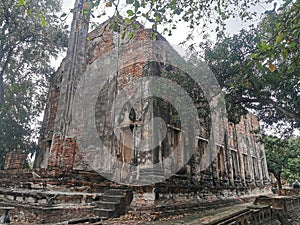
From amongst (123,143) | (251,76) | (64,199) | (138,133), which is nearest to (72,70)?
(123,143)

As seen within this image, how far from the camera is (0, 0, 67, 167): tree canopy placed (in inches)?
453

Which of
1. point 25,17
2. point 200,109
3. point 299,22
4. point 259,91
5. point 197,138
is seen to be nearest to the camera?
point 299,22

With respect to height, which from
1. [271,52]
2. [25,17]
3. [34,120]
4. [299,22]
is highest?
[25,17]

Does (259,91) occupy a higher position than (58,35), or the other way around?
(58,35)

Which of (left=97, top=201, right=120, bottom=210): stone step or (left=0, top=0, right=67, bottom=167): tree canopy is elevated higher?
(left=0, top=0, right=67, bottom=167): tree canopy

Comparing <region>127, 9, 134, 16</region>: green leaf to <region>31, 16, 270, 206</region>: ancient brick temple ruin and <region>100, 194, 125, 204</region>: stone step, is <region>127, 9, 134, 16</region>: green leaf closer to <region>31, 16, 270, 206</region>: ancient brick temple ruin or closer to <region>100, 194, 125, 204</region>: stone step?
<region>100, 194, 125, 204</region>: stone step

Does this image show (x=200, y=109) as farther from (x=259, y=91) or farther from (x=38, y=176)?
(x=38, y=176)

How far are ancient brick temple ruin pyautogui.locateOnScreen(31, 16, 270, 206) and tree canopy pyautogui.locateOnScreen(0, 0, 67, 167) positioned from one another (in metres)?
2.28

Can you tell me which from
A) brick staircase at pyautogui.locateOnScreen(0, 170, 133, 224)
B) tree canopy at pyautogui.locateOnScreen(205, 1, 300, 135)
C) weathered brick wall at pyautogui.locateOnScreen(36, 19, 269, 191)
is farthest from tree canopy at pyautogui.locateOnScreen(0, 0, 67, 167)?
tree canopy at pyautogui.locateOnScreen(205, 1, 300, 135)

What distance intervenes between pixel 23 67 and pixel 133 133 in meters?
9.31

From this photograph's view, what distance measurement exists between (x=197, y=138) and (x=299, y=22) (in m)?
7.72

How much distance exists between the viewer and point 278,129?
9.41 meters

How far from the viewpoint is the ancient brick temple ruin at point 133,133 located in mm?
7438

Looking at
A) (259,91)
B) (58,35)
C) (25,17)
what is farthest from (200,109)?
(25,17)
